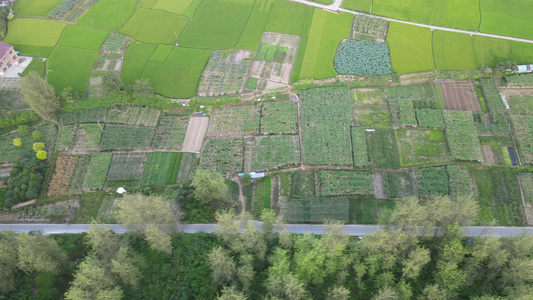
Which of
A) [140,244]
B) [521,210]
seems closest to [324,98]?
[521,210]

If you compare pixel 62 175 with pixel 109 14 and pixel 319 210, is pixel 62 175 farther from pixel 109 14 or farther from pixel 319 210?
pixel 109 14

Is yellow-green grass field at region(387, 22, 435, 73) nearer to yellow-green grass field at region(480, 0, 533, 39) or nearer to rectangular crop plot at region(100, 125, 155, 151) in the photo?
yellow-green grass field at region(480, 0, 533, 39)

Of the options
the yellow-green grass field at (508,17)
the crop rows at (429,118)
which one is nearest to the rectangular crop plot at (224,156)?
the crop rows at (429,118)

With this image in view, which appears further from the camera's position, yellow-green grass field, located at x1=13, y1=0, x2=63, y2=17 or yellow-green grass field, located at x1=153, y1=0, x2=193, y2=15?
yellow-green grass field, located at x1=13, y1=0, x2=63, y2=17

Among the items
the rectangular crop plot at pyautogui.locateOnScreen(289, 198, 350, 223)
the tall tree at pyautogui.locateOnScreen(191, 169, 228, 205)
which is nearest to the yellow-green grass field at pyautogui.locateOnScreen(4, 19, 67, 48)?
the tall tree at pyautogui.locateOnScreen(191, 169, 228, 205)

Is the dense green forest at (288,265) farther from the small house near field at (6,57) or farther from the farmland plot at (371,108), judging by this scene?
the small house near field at (6,57)

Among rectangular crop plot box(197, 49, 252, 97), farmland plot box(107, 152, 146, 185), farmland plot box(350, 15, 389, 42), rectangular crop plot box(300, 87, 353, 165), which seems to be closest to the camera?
farmland plot box(107, 152, 146, 185)

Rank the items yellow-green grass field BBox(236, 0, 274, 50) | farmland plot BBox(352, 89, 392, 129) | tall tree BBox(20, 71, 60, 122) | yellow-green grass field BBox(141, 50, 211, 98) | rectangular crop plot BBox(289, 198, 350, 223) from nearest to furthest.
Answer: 1. rectangular crop plot BBox(289, 198, 350, 223)
2. tall tree BBox(20, 71, 60, 122)
3. farmland plot BBox(352, 89, 392, 129)
4. yellow-green grass field BBox(141, 50, 211, 98)
5. yellow-green grass field BBox(236, 0, 274, 50)
